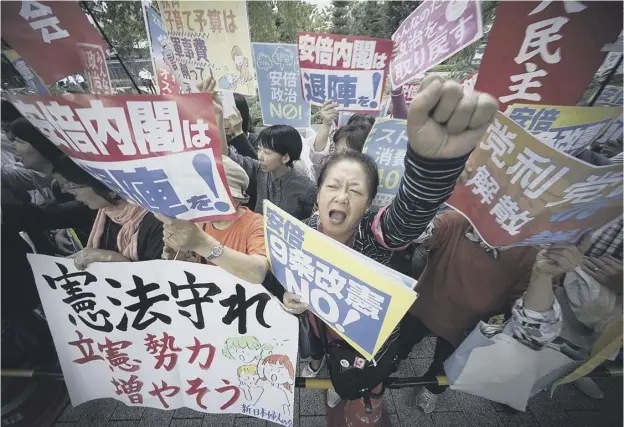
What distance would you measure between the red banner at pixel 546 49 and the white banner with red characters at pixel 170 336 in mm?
1747

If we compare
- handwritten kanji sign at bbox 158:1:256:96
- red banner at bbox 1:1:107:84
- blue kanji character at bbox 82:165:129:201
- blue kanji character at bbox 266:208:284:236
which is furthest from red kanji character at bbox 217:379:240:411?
handwritten kanji sign at bbox 158:1:256:96

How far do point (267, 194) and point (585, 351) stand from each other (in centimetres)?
237

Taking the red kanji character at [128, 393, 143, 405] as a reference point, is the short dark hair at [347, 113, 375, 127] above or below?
above

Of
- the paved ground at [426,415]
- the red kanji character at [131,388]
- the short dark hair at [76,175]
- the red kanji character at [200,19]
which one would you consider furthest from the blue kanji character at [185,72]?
the paved ground at [426,415]

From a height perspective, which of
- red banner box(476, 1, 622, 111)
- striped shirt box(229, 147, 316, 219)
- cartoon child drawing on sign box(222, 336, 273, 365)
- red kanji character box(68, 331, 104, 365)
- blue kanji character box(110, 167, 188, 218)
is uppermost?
red banner box(476, 1, 622, 111)

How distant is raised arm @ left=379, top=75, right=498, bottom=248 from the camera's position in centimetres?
92

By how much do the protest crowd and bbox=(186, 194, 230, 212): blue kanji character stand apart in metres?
0.01

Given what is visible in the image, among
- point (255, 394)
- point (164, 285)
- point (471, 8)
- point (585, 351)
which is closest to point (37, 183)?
point (164, 285)

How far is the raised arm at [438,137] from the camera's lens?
0.92m

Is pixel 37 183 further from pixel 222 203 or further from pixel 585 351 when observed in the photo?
pixel 585 351

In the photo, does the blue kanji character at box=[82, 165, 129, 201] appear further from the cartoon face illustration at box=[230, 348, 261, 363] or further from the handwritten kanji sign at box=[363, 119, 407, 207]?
the handwritten kanji sign at box=[363, 119, 407, 207]

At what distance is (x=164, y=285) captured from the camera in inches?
64.9

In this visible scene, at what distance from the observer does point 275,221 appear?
1.35 metres

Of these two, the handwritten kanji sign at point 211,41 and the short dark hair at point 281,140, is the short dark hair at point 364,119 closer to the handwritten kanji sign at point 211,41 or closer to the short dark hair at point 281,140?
the short dark hair at point 281,140
